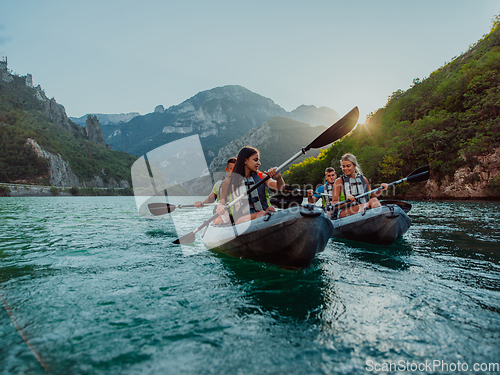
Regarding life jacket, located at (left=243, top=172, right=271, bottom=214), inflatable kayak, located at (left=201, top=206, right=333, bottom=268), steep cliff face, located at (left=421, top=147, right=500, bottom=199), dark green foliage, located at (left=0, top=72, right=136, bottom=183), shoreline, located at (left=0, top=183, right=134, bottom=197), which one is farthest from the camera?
dark green foliage, located at (left=0, top=72, right=136, bottom=183)

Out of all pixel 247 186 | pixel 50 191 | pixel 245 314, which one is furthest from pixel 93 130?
pixel 245 314

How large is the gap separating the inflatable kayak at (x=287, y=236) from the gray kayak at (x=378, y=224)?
2.63m

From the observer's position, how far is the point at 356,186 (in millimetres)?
7336

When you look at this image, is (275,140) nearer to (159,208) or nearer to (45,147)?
(45,147)

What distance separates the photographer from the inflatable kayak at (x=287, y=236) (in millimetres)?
4109

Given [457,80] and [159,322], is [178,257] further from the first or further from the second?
[457,80]

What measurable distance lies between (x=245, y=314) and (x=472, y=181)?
101 ft

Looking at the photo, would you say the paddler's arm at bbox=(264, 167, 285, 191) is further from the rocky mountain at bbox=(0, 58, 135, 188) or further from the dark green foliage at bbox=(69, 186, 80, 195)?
the rocky mountain at bbox=(0, 58, 135, 188)

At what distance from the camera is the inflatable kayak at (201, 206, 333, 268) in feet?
13.5

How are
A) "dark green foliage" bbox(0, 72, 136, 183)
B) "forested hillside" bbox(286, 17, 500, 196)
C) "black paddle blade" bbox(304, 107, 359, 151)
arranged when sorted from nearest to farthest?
"black paddle blade" bbox(304, 107, 359, 151) → "forested hillside" bbox(286, 17, 500, 196) → "dark green foliage" bbox(0, 72, 136, 183)

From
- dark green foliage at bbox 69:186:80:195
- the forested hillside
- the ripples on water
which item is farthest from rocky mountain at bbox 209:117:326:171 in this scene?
the ripples on water

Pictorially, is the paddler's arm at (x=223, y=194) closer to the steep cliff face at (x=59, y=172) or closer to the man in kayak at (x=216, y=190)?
the man in kayak at (x=216, y=190)

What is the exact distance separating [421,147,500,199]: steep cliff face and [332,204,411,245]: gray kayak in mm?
23651

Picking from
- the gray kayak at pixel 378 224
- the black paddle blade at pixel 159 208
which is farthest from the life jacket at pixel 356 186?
the black paddle blade at pixel 159 208
